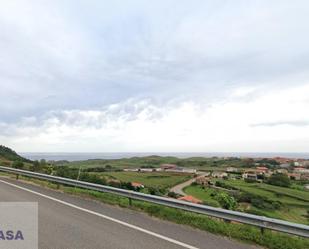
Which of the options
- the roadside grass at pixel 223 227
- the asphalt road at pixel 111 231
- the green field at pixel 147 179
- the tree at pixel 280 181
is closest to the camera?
the asphalt road at pixel 111 231

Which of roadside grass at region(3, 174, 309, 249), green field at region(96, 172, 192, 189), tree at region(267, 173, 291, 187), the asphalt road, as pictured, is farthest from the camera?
tree at region(267, 173, 291, 187)

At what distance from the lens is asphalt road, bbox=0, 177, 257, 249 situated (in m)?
6.16

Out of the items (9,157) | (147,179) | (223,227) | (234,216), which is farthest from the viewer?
(9,157)

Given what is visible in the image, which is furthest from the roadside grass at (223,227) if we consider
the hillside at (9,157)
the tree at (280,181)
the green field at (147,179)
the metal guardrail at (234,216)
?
the tree at (280,181)

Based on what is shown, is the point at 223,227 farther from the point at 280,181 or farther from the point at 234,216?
the point at 280,181

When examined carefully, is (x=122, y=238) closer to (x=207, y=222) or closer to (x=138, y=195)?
(x=207, y=222)

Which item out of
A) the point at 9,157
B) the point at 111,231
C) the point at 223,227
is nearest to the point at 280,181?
the point at 9,157

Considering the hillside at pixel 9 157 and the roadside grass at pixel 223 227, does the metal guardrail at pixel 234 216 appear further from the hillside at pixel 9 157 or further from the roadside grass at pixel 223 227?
the hillside at pixel 9 157

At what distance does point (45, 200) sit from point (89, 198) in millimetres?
1475

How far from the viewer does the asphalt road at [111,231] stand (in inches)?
243

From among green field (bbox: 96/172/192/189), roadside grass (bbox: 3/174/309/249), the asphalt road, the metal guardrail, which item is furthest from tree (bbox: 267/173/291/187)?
the asphalt road

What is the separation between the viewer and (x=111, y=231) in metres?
7.10

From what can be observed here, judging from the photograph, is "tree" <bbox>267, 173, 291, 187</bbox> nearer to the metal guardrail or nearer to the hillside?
the hillside

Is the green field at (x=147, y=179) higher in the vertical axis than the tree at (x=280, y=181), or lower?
higher
